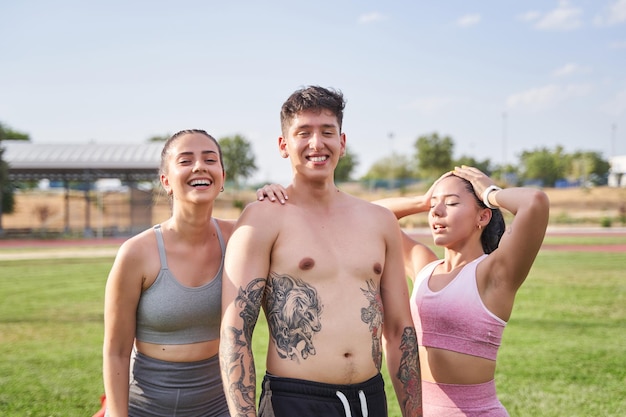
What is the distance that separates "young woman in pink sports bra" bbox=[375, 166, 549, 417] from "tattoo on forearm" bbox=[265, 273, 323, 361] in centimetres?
73

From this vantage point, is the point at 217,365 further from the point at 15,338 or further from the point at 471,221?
the point at 15,338

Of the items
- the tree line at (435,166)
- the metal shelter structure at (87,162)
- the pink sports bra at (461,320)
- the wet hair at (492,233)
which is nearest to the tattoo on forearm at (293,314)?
the pink sports bra at (461,320)

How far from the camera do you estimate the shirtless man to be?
2.52 m

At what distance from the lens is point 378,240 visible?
2826 mm

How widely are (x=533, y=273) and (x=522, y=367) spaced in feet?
32.5

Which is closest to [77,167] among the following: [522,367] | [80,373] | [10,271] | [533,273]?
[10,271]

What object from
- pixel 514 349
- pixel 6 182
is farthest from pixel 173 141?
pixel 6 182

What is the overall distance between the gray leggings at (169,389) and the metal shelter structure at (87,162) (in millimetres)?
32014

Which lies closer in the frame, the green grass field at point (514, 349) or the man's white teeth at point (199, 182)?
the man's white teeth at point (199, 182)

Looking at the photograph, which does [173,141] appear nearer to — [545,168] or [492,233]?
[492,233]

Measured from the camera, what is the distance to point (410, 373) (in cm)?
283

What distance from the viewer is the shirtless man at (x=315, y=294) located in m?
2.52

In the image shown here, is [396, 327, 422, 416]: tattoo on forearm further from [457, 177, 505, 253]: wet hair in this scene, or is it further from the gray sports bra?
the gray sports bra

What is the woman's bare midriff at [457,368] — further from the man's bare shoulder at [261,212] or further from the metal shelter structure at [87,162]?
the metal shelter structure at [87,162]
